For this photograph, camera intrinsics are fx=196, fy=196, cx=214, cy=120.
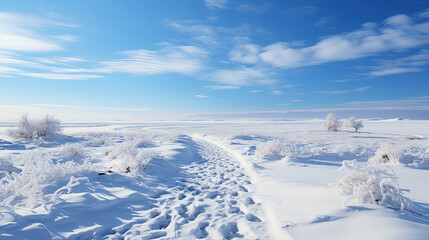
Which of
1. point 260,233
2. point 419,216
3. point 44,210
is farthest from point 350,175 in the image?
point 44,210

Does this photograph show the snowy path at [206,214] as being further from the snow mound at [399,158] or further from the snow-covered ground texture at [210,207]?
the snow mound at [399,158]

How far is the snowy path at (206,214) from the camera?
123 inches

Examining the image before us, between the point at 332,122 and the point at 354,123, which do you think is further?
the point at 354,123

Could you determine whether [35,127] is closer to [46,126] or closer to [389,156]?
[46,126]

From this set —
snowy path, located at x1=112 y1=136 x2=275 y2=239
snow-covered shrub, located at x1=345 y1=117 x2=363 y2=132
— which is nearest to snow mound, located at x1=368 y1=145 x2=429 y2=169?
snowy path, located at x1=112 y1=136 x2=275 y2=239

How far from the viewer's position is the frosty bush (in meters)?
18.6

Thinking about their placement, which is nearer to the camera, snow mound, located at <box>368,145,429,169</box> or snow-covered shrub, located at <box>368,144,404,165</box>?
snow mound, located at <box>368,145,429,169</box>

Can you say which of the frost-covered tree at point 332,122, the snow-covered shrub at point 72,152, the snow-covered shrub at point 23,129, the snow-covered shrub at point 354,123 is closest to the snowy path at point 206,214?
the snow-covered shrub at point 72,152

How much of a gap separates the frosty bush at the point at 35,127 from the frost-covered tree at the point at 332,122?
47.2 m

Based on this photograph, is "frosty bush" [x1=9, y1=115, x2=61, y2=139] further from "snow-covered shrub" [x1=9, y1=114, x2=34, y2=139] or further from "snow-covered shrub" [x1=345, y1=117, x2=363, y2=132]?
"snow-covered shrub" [x1=345, y1=117, x2=363, y2=132]

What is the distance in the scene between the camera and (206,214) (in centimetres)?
382

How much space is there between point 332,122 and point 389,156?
39622 mm

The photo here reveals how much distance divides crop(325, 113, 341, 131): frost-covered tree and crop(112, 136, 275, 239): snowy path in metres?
43.9

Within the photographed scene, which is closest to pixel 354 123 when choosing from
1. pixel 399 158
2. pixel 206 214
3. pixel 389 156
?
pixel 389 156
